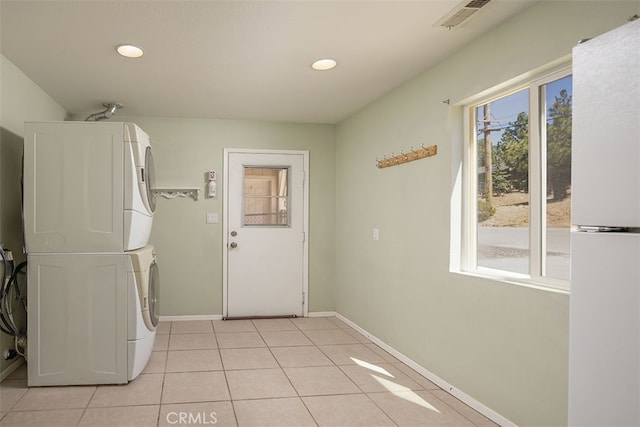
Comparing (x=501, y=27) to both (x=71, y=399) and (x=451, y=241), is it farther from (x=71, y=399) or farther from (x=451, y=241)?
(x=71, y=399)

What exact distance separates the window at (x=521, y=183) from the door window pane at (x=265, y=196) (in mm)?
2885

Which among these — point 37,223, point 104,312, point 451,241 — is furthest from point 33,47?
point 451,241

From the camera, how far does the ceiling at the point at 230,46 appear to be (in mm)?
2674

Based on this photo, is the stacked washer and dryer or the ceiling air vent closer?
the ceiling air vent

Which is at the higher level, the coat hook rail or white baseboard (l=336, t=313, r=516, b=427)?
the coat hook rail

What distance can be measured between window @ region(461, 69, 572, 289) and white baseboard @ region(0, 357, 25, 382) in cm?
329

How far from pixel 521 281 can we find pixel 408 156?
1.51 meters

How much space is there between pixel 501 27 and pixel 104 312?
10.3ft

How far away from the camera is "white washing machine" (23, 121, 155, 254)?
3363mm

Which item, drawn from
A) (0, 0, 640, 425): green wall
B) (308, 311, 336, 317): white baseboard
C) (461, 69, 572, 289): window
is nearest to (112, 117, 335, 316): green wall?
(0, 0, 640, 425): green wall

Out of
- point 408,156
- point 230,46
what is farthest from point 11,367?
point 408,156

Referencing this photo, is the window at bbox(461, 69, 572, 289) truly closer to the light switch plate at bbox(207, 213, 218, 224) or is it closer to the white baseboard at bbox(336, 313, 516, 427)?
the white baseboard at bbox(336, 313, 516, 427)

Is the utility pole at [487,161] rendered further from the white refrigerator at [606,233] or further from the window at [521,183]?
the white refrigerator at [606,233]

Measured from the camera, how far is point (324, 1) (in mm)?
2570
